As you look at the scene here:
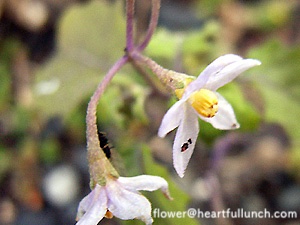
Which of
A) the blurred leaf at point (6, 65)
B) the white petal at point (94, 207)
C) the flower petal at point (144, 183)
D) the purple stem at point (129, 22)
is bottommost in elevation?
the white petal at point (94, 207)

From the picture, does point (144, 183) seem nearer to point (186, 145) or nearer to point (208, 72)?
point (186, 145)

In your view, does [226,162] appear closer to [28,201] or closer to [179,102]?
[28,201]

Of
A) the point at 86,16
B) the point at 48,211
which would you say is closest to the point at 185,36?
the point at 86,16

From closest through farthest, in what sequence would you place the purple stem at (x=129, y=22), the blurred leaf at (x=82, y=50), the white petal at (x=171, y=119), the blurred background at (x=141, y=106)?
the white petal at (x=171, y=119) → the purple stem at (x=129, y=22) → the blurred background at (x=141, y=106) → the blurred leaf at (x=82, y=50)

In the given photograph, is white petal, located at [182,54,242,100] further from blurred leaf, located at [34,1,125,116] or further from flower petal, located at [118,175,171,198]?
blurred leaf, located at [34,1,125,116]

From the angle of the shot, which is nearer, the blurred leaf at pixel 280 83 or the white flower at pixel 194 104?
the white flower at pixel 194 104

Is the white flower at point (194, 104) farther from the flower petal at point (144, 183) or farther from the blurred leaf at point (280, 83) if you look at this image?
the blurred leaf at point (280, 83)

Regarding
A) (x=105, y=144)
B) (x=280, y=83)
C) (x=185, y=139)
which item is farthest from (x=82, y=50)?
(x=185, y=139)

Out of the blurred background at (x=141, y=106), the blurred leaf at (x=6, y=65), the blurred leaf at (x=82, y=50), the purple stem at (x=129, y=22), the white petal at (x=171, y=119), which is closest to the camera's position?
the white petal at (x=171, y=119)

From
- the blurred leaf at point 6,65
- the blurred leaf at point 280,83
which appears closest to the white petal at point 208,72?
the blurred leaf at point 280,83
